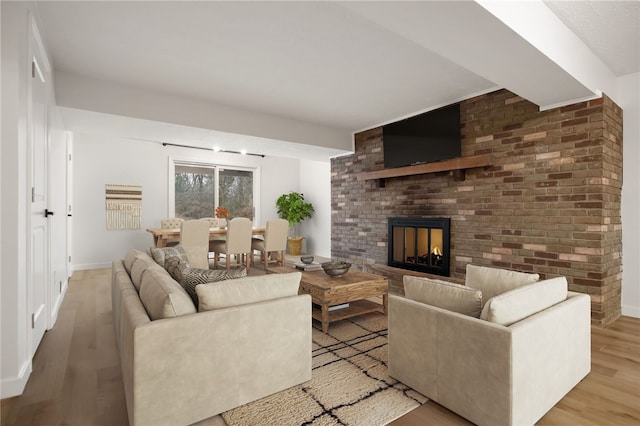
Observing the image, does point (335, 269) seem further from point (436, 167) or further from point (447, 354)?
point (436, 167)

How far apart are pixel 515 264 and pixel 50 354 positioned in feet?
13.7

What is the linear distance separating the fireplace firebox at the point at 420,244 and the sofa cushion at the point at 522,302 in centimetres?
216

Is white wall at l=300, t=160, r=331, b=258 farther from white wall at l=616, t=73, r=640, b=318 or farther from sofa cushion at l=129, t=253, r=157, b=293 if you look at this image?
sofa cushion at l=129, t=253, r=157, b=293

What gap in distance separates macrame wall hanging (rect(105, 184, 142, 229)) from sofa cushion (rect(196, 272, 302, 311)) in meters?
5.37

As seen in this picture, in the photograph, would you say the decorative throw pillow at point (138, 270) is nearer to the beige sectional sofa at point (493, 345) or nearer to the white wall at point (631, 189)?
the beige sectional sofa at point (493, 345)

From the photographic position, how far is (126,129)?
421 centimetres

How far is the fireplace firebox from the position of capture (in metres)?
4.13

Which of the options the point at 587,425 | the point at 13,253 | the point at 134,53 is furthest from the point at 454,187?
the point at 13,253

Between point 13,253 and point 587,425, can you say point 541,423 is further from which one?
point 13,253

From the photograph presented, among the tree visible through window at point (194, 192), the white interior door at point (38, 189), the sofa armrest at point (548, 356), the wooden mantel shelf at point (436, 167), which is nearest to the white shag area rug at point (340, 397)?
the sofa armrest at point (548, 356)

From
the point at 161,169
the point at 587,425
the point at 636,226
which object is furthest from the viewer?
the point at 161,169

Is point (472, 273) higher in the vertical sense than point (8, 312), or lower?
higher

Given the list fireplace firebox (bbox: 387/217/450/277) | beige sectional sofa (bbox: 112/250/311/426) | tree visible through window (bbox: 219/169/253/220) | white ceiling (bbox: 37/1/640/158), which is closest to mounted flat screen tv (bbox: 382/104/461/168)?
white ceiling (bbox: 37/1/640/158)

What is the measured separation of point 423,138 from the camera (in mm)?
4355
